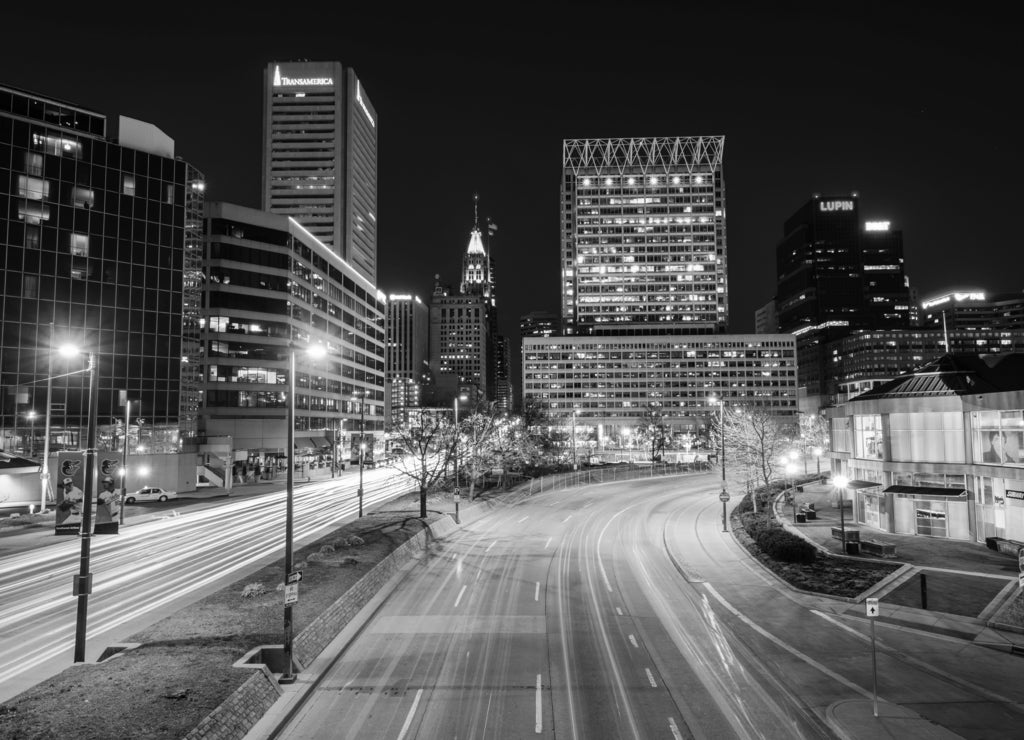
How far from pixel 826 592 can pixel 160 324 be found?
70.7 m

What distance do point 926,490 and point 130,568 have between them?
4150 centimetres

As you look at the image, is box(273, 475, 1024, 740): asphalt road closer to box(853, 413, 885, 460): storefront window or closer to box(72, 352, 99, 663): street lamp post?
box(72, 352, 99, 663): street lamp post

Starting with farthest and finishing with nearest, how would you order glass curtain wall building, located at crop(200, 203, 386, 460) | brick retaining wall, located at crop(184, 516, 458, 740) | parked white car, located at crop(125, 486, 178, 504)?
glass curtain wall building, located at crop(200, 203, 386, 460) < parked white car, located at crop(125, 486, 178, 504) < brick retaining wall, located at crop(184, 516, 458, 740)

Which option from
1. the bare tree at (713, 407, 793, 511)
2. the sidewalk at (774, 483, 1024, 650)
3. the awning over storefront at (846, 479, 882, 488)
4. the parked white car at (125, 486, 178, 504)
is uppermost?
the bare tree at (713, 407, 793, 511)

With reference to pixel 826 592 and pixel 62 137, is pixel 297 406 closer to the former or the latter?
pixel 62 137

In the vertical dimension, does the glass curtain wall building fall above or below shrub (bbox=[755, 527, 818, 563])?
above

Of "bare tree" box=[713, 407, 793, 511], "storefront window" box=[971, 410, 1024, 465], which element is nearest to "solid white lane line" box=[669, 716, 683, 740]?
"storefront window" box=[971, 410, 1024, 465]

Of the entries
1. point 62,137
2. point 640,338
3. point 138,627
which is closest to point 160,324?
point 62,137

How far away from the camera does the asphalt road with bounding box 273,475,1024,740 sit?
14.4 metres

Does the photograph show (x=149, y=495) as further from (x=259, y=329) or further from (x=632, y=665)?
(x=632, y=665)

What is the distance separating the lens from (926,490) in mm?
35719

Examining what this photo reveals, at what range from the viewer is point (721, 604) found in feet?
80.9

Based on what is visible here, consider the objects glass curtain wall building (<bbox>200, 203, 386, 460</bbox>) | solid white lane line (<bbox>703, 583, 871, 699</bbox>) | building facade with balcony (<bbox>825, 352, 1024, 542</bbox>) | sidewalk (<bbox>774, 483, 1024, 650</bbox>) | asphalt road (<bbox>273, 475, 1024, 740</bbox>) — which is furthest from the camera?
glass curtain wall building (<bbox>200, 203, 386, 460</bbox>)

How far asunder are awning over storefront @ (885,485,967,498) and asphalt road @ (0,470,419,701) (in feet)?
112
